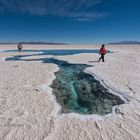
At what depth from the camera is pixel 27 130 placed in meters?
4.61

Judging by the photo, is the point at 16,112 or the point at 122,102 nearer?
the point at 16,112

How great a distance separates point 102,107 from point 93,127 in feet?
5.75

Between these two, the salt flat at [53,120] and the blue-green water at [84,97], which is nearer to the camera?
the salt flat at [53,120]

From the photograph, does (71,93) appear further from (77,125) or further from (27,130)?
(27,130)

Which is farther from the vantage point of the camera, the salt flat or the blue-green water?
the blue-green water

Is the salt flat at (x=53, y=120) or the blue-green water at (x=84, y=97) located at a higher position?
the salt flat at (x=53, y=120)

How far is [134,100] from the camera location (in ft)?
21.6

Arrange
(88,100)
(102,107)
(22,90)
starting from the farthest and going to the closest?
(22,90) < (88,100) < (102,107)

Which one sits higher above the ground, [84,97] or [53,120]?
[53,120]

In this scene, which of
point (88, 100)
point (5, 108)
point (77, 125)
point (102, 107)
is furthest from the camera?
point (88, 100)

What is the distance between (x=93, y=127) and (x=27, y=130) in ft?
6.54

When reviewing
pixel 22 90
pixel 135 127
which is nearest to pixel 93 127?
pixel 135 127

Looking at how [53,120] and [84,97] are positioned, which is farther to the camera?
[84,97]

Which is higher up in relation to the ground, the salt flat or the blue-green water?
the salt flat
